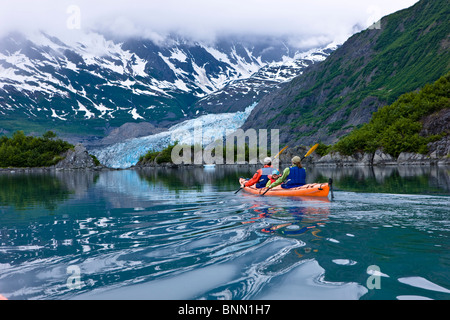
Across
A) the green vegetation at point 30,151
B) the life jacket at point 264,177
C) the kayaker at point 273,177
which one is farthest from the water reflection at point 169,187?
the green vegetation at point 30,151

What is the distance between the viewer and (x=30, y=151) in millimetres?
145875

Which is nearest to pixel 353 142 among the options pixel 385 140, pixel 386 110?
pixel 385 140

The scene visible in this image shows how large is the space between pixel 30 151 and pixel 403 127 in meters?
140

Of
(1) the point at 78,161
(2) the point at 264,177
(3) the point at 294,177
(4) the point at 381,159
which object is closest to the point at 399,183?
(2) the point at 264,177

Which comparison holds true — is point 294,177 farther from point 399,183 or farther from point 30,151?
point 30,151

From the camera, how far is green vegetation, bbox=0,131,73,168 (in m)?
141

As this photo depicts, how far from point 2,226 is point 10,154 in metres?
150

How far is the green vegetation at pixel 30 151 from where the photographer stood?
140750mm

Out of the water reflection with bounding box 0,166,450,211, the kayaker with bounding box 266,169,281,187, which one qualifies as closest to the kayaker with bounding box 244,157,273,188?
the kayaker with bounding box 266,169,281,187

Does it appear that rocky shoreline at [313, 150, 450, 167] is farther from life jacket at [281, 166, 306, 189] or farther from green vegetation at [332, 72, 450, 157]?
life jacket at [281, 166, 306, 189]

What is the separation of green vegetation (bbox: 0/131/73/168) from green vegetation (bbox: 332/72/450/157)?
374 feet

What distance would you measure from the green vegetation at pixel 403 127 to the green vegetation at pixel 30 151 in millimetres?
113912

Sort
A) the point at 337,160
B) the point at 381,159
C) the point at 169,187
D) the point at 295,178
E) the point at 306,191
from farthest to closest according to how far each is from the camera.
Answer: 1. the point at 337,160
2. the point at 381,159
3. the point at 169,187
4. the point at 295,178
5. the point at 306,191

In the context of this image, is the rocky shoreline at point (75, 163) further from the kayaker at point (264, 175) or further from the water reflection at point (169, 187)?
the kayaker at point (264, 175)
